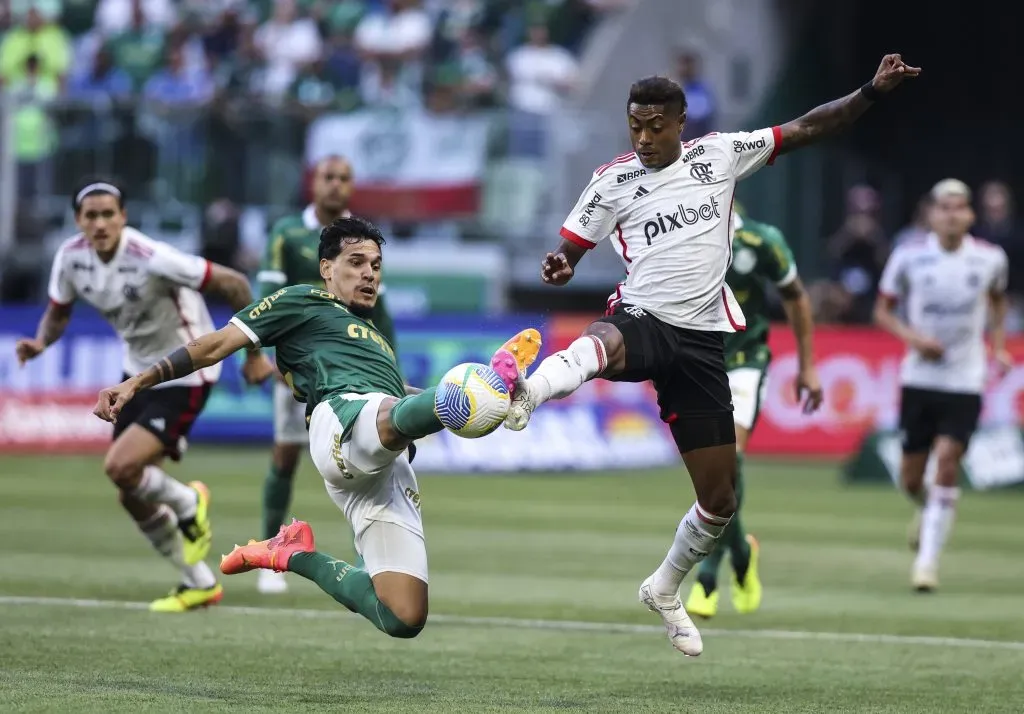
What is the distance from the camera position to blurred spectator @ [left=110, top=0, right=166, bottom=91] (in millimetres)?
25406

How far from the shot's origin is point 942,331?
515 inches

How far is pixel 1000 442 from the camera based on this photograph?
19375 millimetres

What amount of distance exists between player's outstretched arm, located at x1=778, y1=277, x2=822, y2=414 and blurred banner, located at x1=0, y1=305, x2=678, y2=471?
30.1 ft

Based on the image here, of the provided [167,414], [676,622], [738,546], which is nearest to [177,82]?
[167,414]

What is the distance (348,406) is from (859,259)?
51.2 feet

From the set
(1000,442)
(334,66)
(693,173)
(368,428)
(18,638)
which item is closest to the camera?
(368,428)

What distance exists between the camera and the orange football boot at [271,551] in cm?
799

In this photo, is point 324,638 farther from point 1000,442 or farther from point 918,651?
point 1000,442

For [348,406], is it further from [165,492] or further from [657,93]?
[165,492]

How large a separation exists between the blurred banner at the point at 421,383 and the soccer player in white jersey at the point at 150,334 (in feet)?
31.6

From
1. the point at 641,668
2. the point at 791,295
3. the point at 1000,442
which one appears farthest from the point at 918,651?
the point at 1000,442

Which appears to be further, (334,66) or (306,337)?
(334,66)

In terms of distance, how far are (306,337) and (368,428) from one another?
2.17 feet

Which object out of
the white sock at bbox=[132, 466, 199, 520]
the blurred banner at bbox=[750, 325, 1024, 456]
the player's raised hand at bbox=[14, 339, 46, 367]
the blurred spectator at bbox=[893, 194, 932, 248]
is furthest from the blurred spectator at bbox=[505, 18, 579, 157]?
the player's raised hand at bbox=[14, 339, 46, 367]
